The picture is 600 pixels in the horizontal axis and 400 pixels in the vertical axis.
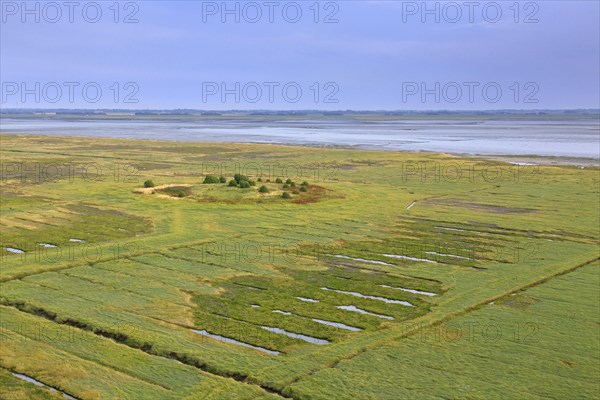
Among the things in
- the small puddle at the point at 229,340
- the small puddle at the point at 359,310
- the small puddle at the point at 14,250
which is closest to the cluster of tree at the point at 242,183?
the small puddle at the point at 14,250

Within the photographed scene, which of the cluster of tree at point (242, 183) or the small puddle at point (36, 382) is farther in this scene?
the cluster of tree at point (242, 183)

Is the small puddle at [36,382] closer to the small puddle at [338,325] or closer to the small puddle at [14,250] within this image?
the small puddle at [338,325]

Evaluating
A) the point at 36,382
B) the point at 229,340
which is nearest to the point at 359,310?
the point at 229,340

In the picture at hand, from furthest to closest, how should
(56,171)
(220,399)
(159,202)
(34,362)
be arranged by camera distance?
1. (56,171)
2. (159,202)
3. (34,362)
4. (220,399)

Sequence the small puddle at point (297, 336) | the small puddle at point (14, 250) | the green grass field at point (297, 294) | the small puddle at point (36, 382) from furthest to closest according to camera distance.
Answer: the small puddle at point (14, 250) < the small puddle at point (297, 336) < the green grass field at point (297, 294) < the small puddle at point (36, 382)

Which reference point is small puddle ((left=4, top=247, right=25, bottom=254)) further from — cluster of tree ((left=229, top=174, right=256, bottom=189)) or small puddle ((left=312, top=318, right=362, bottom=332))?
cluster of tree ((left=229, top=174, right=256, bottom=189))

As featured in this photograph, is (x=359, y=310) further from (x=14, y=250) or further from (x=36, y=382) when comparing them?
(x=14, y=250)

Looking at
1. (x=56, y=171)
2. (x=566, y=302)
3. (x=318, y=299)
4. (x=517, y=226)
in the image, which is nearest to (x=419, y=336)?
(x=318, y=299)

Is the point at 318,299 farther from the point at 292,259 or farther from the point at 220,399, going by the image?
the point at 220,399

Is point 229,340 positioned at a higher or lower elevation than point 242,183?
lower
